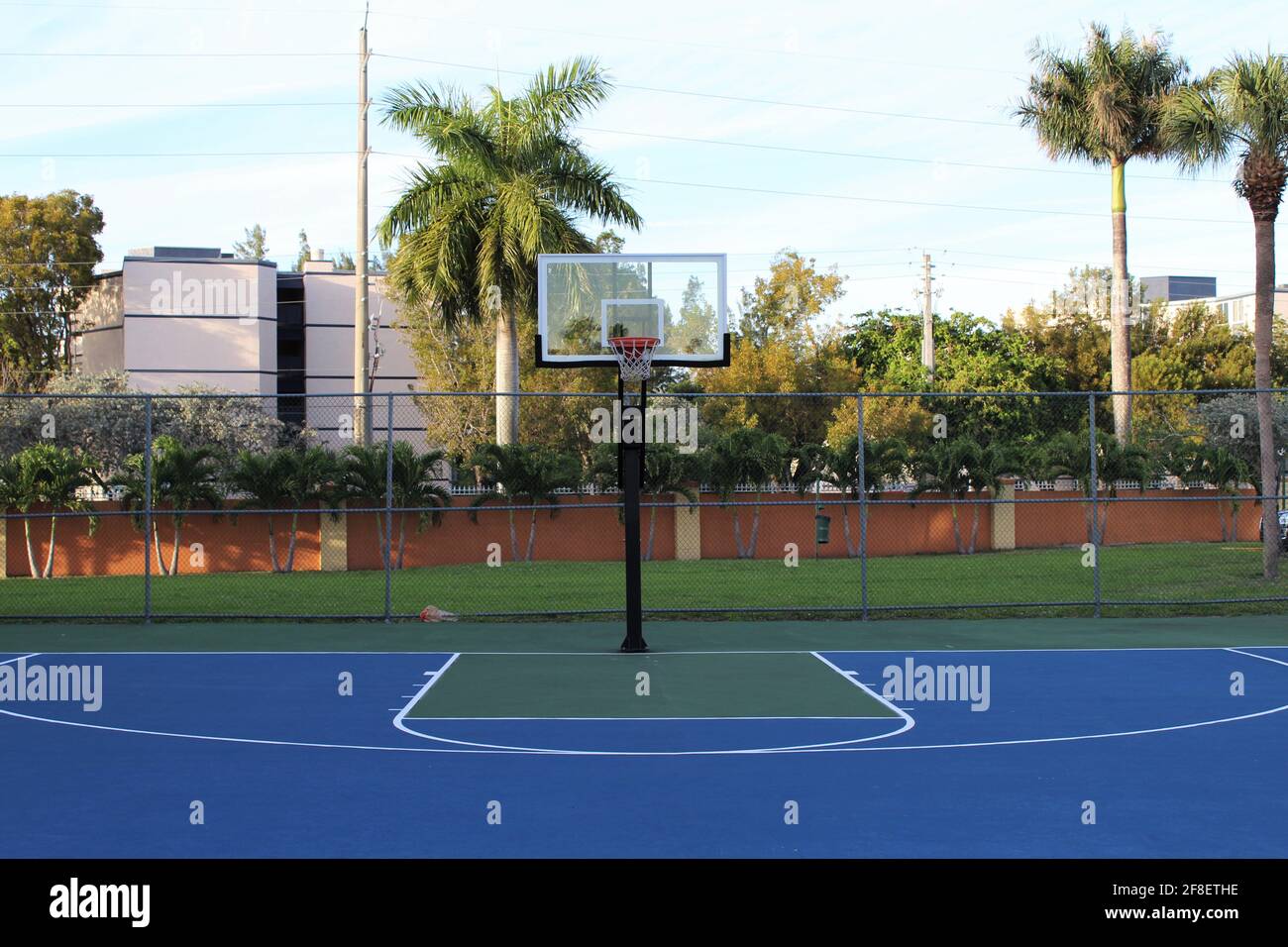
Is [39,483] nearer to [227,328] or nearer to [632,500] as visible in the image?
[632,500]

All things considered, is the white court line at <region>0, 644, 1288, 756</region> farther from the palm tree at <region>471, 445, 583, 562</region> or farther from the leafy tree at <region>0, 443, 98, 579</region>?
the palm tree at <region>471, 445, 583, 562</region>

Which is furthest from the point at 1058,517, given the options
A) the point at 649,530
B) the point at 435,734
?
the point at 435,734

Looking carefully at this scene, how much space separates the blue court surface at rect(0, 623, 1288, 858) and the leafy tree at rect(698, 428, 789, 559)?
14.8 meters

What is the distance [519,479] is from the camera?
26.5 m

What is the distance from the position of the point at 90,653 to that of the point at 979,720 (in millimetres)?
9931

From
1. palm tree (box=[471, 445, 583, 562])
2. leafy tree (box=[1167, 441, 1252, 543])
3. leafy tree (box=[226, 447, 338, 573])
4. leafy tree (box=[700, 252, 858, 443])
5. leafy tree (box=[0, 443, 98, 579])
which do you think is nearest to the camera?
leafy tree (box=[0, 443, 98, 579])

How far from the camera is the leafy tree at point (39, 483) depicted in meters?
24.8

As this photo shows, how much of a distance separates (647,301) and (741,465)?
13364 mm

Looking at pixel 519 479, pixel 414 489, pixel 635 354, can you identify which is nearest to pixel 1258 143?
pixel 635 354

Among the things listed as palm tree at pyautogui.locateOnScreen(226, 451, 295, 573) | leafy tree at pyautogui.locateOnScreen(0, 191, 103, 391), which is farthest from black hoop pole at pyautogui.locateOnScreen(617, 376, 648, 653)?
leafy tree at pyautogui.locateOnScreen(0, 191, 103, 391)

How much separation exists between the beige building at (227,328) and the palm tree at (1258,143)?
36338mm

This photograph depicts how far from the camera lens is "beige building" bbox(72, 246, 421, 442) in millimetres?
55188

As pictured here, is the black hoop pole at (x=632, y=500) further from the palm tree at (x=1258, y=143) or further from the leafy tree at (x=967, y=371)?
the leafy tree at (x=967, y=371)
